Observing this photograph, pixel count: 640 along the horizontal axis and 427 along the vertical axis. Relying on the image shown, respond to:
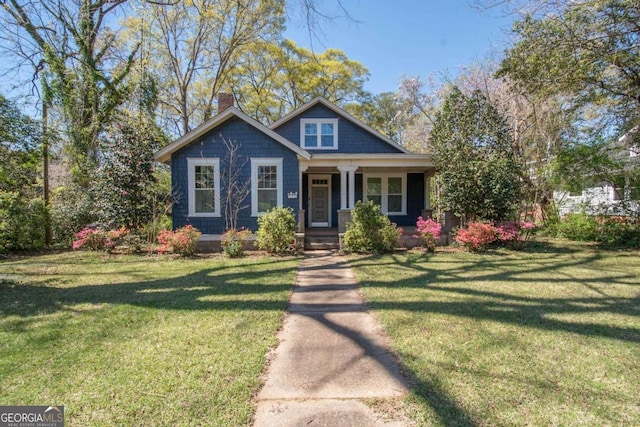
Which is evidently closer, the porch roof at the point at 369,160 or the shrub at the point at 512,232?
the shrub at the point at 512,232

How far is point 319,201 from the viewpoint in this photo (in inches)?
561

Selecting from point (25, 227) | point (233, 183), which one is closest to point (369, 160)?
point (233, 183)

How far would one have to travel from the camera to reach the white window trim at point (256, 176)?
11195 millimetres

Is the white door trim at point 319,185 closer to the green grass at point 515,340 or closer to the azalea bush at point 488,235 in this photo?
the azalea bush at point 488,235

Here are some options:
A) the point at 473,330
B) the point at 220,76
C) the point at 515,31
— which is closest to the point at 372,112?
the point at 220,76

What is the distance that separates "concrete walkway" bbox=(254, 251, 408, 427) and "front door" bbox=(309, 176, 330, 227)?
901 cm

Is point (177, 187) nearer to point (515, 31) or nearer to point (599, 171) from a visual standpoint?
point (515, 31)

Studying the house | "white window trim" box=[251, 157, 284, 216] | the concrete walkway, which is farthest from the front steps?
the concrete walkway

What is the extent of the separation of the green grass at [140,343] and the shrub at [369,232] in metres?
3.30

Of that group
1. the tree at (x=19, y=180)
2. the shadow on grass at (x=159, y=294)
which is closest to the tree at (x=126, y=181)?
the tree at (x=19, y=180)

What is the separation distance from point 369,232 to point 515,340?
6035 mm

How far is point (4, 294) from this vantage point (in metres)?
5.59

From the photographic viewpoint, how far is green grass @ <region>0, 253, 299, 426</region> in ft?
8.36

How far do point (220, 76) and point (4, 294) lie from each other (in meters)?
21.1
